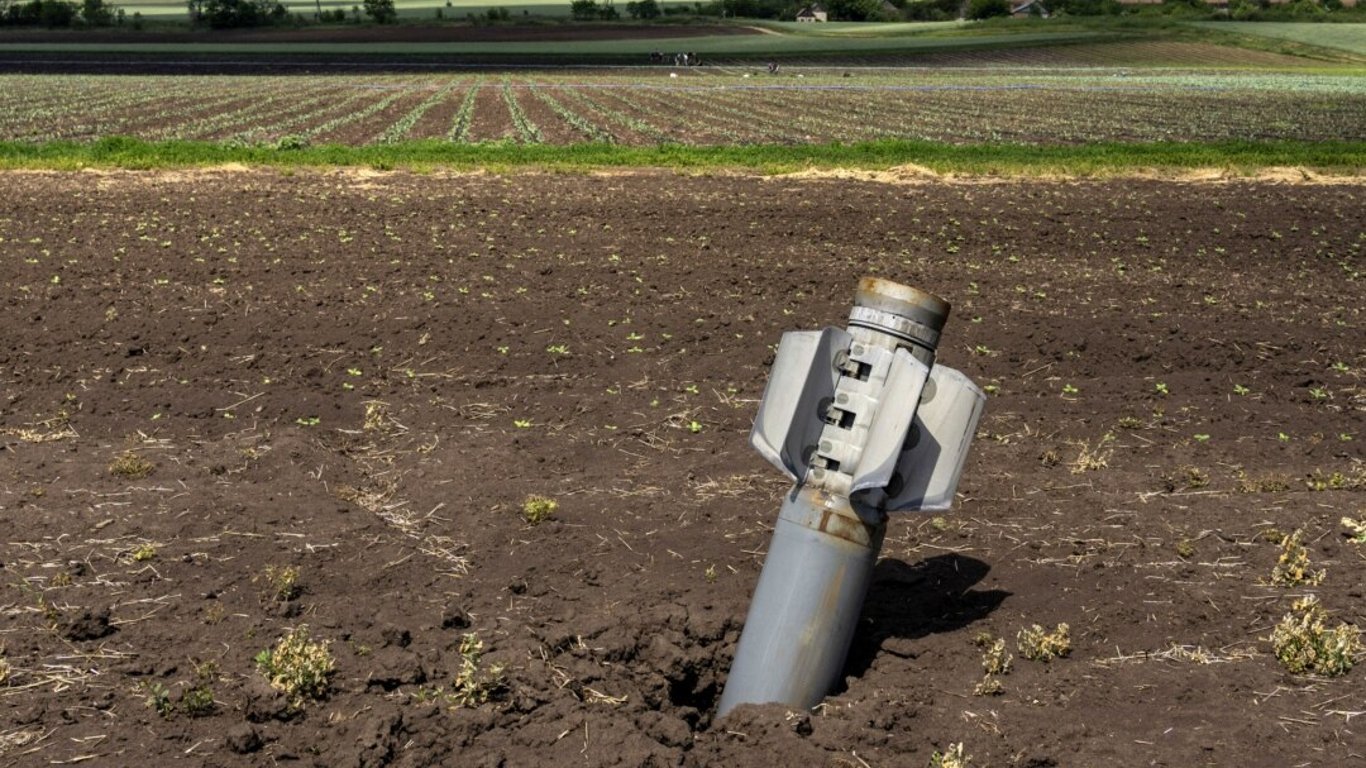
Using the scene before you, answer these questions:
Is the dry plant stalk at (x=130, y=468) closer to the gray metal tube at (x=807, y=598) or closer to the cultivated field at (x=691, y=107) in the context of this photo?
the gray metal tube at (x=807, y=598)

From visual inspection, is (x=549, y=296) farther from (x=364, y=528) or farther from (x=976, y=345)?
(x=364, y=528)

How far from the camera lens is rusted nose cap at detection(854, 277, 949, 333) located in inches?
203

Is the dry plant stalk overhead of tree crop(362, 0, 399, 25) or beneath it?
beneath

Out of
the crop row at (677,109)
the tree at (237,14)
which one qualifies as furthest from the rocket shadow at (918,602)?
the tree at (237,14)

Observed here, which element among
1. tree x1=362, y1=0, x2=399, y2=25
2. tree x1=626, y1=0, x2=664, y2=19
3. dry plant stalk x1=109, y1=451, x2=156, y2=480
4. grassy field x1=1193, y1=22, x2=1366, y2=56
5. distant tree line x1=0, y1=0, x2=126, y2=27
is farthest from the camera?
tree x1=626, y1=0, x2=664, y2=19

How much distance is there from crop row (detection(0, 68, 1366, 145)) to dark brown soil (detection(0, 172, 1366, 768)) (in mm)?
17331

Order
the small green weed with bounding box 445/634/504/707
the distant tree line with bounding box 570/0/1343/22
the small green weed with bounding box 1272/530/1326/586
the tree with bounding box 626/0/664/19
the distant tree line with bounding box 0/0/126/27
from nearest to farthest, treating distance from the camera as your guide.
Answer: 1. the small green weed with bounding box 445/634/504/707
2. the small green weed with bounding box 1272/530/1326/586
3. the distant tree line with bounding box 0/0/126/27
4. the distant tree line with bounding box 570/0/1343/22
5. the tree with bounding box 626/0/664/19

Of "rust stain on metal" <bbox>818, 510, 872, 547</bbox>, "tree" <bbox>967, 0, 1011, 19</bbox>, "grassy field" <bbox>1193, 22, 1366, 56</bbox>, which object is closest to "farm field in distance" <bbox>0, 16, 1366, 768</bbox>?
"rust stain on metal" <bbox>818, 510, 872, 547</bbox>

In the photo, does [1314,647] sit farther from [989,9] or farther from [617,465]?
[989,9]

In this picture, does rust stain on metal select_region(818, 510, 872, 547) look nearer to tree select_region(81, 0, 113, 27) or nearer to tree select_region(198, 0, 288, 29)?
tree select_region(198, 0, 288, 29)

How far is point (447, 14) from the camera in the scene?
10850 centimetres

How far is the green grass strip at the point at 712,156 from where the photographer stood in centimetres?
2234

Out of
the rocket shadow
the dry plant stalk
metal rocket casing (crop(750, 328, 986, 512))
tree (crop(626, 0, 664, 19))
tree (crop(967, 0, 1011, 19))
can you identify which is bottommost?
the dry plant stalk

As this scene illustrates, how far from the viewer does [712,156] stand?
81.1 feet
